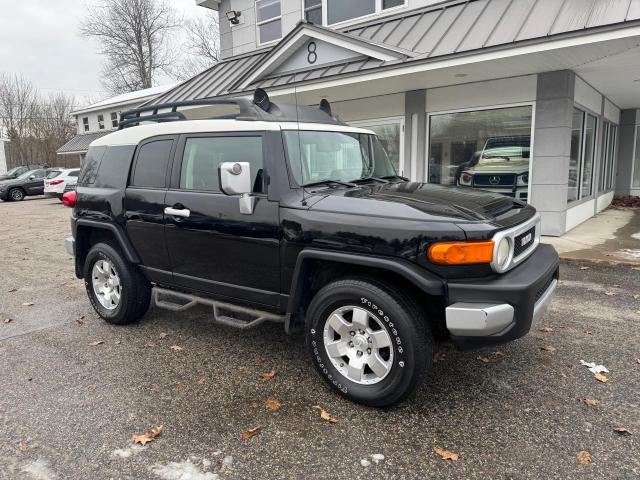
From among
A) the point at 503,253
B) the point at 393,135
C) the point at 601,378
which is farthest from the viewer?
the point at 393,135

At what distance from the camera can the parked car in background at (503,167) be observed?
899 cm

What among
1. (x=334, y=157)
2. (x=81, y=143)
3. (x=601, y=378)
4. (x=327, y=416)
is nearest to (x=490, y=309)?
(x=327, y=416)

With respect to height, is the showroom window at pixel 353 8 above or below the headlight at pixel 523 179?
above

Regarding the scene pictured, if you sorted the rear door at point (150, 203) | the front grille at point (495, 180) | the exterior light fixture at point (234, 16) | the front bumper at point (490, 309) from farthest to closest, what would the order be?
1. the exterior light fixture at point (234, 16)
2. the front grille at point (495, 180)
3. the rear door at point (150, 203)
4. the front bumper at point (490, 309)

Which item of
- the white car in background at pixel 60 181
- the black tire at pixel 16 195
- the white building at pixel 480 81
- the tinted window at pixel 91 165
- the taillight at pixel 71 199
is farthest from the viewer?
the black tire at pixel 16 195

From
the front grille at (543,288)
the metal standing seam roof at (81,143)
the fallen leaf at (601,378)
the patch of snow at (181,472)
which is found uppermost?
the metal standing seam roof at (81,143)

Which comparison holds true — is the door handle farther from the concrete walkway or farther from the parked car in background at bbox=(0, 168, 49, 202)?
the parked car in background at bbox=(0, 168, 49, 202)

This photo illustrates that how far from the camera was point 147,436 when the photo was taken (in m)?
2.94

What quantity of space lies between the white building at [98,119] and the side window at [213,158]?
3012 centimetres

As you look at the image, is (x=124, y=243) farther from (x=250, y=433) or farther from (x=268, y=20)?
(x=268, y=20)

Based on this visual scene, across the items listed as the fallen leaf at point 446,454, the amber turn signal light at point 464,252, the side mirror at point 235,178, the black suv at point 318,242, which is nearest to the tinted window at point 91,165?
the black suv at point 318,242

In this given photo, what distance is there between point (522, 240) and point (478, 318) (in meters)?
0.91

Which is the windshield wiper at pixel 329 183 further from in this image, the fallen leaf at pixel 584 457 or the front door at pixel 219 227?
the fallen leaf at pixel 584 457

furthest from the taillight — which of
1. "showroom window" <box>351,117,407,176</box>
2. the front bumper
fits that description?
"showroom window" <box>351,117,407,176</box>
